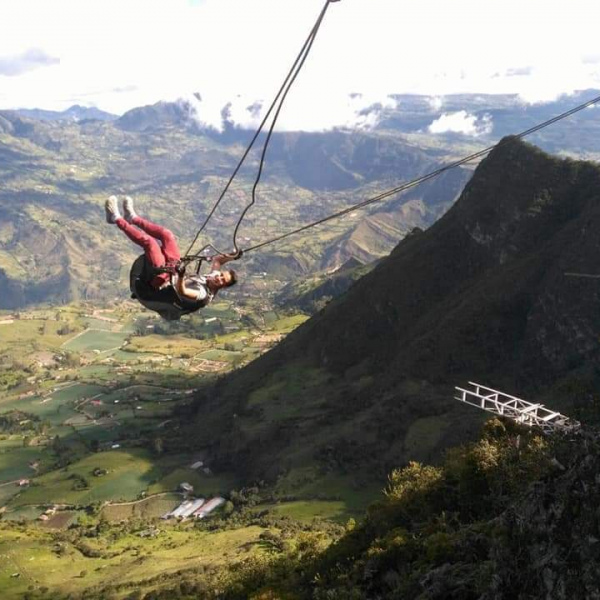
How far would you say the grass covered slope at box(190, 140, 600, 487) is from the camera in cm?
8838

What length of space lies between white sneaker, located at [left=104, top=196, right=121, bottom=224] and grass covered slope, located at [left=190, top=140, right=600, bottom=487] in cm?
6624

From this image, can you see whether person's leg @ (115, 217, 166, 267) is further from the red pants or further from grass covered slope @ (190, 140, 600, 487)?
grass covered slope @ (190, 140, 600, 487)

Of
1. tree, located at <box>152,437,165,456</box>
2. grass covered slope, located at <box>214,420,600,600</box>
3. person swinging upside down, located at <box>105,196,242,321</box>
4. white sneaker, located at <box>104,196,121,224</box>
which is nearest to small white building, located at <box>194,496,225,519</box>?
tree, located at <box>152,437,165,456</box>

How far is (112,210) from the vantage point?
1745 cm

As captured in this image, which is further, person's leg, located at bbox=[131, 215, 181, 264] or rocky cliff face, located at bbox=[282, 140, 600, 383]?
rocky cliff face, located at bbox=[282, 140, 600, 383]

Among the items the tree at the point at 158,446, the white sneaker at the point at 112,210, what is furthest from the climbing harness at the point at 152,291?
the tree at the point at 158,446

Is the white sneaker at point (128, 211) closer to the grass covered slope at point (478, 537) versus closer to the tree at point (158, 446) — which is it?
the grass covered slope at point (478, 537)

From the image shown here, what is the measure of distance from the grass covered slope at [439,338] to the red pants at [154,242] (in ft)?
213

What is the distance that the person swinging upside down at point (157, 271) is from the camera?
17.2 metres

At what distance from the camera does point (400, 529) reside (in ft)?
110

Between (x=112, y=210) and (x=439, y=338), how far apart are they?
89.6 meters

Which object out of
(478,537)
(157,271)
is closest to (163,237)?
(157,271)

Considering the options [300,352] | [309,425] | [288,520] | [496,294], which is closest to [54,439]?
[300,352]

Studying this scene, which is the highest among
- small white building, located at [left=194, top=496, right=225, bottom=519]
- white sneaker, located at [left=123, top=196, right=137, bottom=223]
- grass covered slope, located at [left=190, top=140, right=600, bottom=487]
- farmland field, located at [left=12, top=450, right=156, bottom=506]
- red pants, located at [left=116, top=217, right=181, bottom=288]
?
white sneaker, located at [left=123, top=196, right=137, bottom=223]
